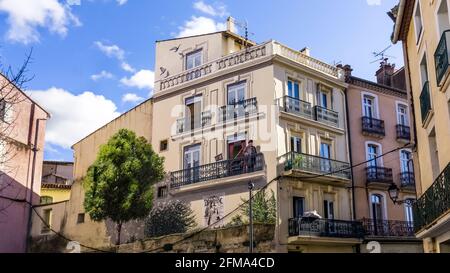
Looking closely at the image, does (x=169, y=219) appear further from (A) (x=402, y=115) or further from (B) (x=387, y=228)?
(A) (x=402, y=115)

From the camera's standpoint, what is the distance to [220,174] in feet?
78.1

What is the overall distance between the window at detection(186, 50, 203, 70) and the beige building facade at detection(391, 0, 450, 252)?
1178 centimetres

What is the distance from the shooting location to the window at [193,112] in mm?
25812

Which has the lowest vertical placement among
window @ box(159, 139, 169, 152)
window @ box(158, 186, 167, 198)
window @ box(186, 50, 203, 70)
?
window @ box(158, 186, 167, 198)

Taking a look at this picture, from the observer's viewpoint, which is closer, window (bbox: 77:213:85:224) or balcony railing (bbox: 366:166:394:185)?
balcony railing (bbox: 366:166:394:185)

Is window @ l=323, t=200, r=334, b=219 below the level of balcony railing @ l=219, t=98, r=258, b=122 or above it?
below

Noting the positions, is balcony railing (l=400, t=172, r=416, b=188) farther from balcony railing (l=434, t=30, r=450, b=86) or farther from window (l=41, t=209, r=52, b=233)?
window (l=41, t=209, r=52, b=233)

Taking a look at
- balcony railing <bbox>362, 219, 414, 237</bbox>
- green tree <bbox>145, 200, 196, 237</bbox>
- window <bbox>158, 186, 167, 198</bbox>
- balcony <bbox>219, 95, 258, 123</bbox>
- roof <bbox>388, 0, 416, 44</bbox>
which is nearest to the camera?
roof <bbox>388, 0, 416, 44</bbox>

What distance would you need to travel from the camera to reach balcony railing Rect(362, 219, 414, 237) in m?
24.9

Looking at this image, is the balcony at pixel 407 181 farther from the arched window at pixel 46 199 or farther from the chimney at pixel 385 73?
the arched window at pixel 46 199

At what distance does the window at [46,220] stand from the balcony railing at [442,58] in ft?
75.0

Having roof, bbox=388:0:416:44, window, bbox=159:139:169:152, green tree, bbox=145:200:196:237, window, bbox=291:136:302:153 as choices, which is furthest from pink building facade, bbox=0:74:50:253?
roof, bbox=388:0:416:44

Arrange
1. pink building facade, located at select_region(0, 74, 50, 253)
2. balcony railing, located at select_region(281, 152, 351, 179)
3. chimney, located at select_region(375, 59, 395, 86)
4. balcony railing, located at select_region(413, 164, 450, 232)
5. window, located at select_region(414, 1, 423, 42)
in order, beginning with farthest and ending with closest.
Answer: chimney, located at select_region(375, 59, 395, 86) → pink building facade, located at select_region(0, 74, 50, 253) → balcony railing, located at select_region(281, 152, 351, 179) → window, located at select_region(414, 1, 423, 42) → balcony railing, located at select_region(413, 164, 450, 232)
